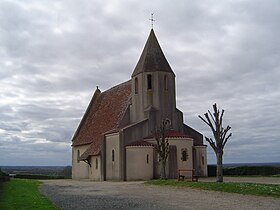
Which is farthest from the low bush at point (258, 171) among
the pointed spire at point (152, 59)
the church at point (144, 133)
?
the pointed spire at point (152, 59)

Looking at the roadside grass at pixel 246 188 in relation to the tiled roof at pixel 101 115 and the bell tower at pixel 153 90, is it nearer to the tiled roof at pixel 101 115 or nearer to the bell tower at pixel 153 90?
the bell tower at pixel 153 90

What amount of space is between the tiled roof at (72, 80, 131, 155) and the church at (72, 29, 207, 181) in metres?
0.17

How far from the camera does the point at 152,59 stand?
44406mm

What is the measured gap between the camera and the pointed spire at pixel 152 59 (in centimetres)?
4390

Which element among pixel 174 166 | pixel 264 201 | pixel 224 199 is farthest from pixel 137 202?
pixel 174 166

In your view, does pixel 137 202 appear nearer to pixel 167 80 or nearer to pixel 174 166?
pixel 174 166

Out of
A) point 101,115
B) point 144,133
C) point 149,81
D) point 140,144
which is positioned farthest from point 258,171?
point 101,115

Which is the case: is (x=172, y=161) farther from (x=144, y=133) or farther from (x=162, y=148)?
(x=162, y=148)

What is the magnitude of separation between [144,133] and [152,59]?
321 inches

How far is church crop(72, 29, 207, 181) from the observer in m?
40.1

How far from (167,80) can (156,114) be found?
3.94 metres

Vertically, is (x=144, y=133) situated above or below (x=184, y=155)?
above

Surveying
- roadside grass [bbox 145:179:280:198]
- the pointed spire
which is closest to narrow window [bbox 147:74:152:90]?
the pointed spire

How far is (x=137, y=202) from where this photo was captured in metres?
18.1
